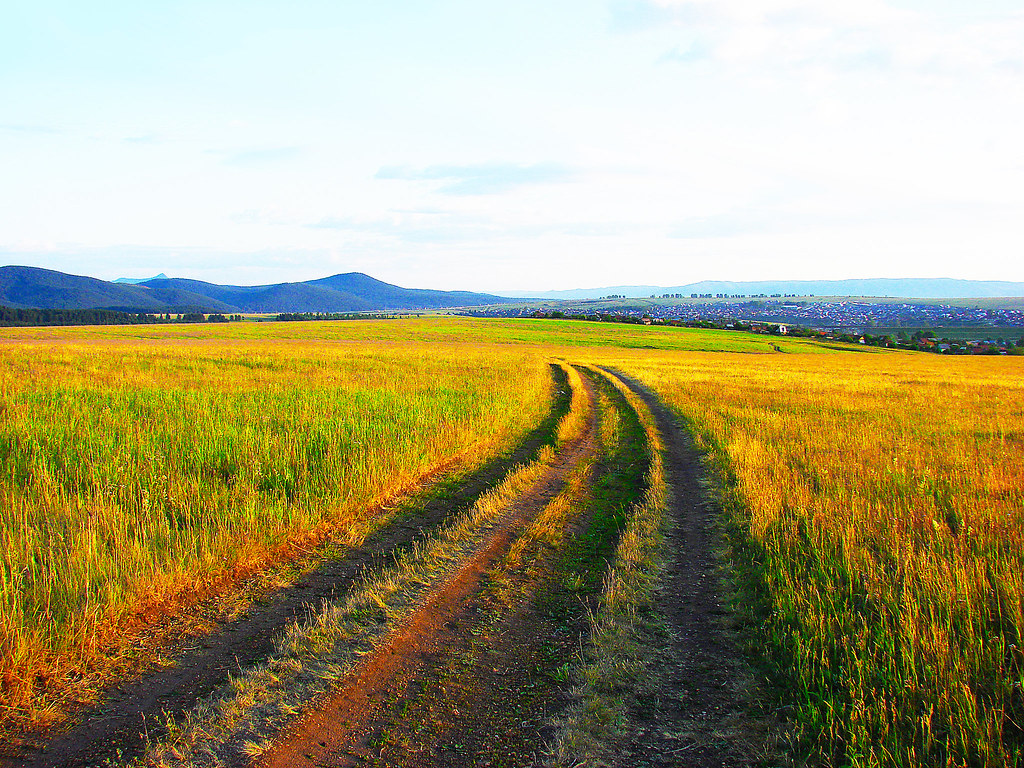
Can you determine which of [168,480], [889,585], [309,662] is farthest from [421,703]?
[168,480]

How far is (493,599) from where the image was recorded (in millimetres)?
5371

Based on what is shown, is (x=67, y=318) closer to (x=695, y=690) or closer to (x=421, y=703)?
(x=421, y=703)

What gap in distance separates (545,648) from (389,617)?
136 cm

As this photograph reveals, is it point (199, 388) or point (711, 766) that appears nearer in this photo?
point (711, 766)

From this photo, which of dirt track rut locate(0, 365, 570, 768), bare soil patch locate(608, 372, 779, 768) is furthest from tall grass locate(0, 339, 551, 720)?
bare soil patch locate(608, 372, 779, 768)

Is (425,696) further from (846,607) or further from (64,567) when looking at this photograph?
(64,567)

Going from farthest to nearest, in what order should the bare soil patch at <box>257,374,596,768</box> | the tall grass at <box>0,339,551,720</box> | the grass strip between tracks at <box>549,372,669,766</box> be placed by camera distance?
the tall grass at <box>0,339,551,720</box>
the grass strip between tracks at <box>549,372,669,766</box>
the bare soil patch at <box>257,374,596,768</box>

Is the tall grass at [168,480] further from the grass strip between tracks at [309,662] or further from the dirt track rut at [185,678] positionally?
the grass strip between tracks at [309,662]

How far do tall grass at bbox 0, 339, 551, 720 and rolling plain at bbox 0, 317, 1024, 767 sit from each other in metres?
0.05

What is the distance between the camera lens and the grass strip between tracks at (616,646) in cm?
352

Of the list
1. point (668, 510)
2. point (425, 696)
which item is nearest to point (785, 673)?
point (425, 696)

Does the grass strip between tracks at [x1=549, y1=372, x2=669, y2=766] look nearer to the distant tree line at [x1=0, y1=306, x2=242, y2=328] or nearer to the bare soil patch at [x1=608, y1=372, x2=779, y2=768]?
the bare soil patch at [x1=608, y1=372, x2=779, y2=768]

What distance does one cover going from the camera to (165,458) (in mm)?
9117

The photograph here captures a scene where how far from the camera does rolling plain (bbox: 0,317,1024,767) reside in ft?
11.7
